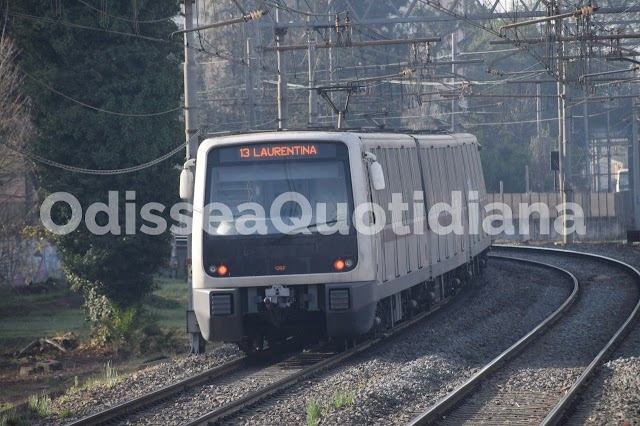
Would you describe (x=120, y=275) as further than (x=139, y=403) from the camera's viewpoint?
Yes

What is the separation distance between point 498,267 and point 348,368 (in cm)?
1741

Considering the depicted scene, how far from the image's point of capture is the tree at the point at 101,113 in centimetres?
2325

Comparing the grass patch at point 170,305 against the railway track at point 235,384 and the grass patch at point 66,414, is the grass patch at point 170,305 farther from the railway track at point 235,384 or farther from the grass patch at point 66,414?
the grass patch at point 66,414

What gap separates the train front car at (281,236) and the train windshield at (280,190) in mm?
→ 14

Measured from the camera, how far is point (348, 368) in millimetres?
14445

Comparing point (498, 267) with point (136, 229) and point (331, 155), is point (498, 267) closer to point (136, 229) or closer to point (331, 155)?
point (136, 229)

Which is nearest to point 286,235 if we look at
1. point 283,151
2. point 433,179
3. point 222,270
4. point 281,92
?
point 222,270

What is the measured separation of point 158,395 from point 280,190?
3.62m

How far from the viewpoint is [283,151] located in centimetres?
1513

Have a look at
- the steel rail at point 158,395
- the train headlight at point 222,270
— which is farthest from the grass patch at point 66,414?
the train headlight at point 222,270

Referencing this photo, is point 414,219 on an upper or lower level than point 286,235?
upper

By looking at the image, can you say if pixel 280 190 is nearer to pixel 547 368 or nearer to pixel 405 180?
pixel 405 180

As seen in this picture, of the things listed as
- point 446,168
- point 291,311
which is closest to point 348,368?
point 291,311

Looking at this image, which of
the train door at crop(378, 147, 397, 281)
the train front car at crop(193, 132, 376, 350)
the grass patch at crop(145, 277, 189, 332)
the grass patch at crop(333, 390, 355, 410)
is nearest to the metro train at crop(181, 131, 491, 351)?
the train front car at crop(193, 132, 376, 350)
